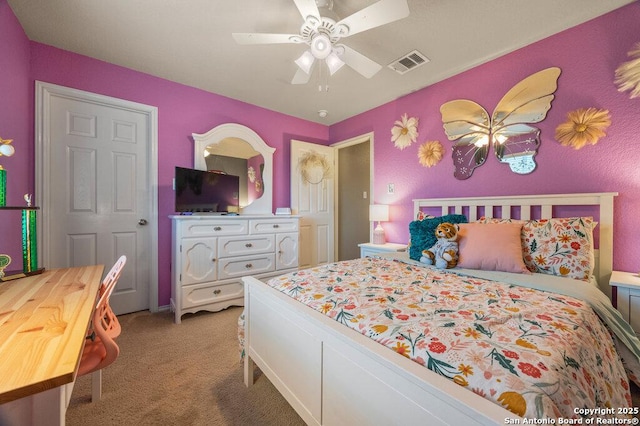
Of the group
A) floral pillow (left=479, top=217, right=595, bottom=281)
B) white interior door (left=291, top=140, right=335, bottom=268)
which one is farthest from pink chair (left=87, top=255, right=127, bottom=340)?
floral pillow (left=479, top=217, right=595, bottom=281)

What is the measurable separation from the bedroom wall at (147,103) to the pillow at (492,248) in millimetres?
2510

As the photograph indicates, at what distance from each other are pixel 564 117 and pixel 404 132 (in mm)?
1461

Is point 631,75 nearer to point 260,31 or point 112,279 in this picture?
point 260,31

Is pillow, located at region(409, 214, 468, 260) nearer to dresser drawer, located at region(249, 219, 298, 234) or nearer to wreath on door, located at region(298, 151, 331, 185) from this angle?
dresser drawer, located at region(249, 219, 298, 234)

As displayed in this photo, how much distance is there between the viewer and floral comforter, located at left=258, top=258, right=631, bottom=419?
2.19 ft

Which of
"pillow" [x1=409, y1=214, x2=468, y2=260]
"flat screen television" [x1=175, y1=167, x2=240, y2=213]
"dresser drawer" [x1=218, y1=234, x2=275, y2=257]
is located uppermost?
"flat screen television" [x1=175, y1=167, x2=240, y2=213]

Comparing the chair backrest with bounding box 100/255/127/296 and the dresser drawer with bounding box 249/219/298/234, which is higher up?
the dresser drawer with bounding box 249/219/298/234

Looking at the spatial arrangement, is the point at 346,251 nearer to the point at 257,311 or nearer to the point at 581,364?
the point at 257,311

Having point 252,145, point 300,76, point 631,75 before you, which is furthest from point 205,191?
point 631,75

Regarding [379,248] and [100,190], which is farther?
[379,248]

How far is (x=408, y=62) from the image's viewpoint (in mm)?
2432

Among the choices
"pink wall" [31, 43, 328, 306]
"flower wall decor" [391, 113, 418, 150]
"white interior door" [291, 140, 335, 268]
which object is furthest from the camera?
"white interior door" [291, 140, 335, 268]

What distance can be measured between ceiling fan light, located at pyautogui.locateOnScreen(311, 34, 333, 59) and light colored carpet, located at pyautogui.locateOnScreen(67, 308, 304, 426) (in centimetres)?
222

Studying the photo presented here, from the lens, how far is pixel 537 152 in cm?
217
